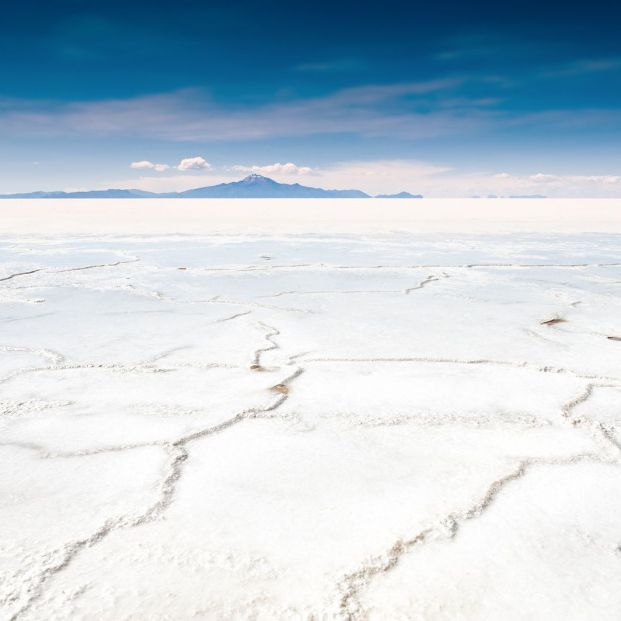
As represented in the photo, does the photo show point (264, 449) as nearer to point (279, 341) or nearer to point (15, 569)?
point (15, 569)

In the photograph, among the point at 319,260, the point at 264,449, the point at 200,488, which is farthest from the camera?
the point at 319,260

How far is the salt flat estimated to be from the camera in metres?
1.08

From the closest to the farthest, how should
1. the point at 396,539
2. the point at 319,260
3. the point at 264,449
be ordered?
the point at 396,539, the point at 264,449, the point at 319,260

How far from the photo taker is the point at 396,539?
122 cm

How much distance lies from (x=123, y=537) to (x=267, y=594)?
349 mm

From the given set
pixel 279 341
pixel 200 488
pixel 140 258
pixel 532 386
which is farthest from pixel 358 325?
pixel 140 258

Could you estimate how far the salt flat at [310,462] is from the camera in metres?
1.08

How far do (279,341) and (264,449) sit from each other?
1.22 meters

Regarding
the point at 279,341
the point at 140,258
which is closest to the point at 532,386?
the point at 279,341

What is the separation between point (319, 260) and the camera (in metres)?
6.46

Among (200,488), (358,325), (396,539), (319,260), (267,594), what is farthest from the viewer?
(319,260)

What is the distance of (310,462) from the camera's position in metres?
1.58

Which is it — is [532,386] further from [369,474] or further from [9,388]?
[9,388]

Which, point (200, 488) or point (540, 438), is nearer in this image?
point (200, 488)
